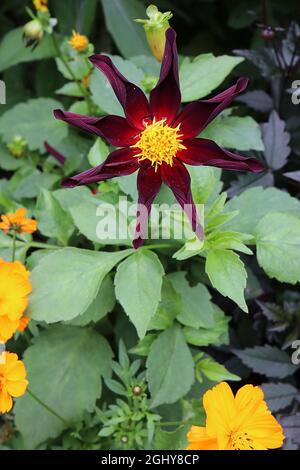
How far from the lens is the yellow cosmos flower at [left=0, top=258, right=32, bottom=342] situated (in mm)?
982

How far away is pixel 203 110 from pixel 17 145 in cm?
66

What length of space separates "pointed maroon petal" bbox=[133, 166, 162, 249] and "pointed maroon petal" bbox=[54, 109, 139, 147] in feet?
0.17

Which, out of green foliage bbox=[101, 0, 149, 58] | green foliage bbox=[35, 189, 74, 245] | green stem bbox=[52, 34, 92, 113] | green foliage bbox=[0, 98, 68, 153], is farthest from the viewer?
green foliage bbox=[101, 0, 149, 58]

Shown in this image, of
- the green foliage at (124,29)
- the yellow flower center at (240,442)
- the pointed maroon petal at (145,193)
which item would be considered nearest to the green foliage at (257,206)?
the pointed maroon petal at (145,193)

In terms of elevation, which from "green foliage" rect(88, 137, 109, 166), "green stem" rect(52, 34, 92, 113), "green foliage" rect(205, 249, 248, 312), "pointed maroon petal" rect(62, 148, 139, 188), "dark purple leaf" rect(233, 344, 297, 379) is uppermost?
"green stem" rect(52, 34, 92, 113)

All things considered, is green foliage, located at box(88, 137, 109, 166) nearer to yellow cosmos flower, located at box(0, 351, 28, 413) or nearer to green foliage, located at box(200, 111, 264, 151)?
green foliage, located at box(200, 111, 264, 151)

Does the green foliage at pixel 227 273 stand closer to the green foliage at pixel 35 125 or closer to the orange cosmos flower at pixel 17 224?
the orange cosmos flower at pixel 17 224

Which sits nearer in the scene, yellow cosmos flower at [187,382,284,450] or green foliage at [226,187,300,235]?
yellow cosmos flower at [187,382,284,450]

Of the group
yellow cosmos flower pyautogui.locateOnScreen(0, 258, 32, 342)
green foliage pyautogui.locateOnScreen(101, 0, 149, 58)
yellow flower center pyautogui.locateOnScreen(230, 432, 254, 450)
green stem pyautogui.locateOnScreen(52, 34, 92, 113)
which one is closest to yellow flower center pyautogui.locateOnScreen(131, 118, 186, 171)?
yellow cosmos flower pyautogui.locateOnScreen(0, 258, 32, 342)

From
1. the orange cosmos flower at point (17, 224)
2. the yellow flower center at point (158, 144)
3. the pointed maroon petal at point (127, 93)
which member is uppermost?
the pointed maroon petal at point (127, 93)

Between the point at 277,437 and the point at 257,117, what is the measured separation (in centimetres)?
92

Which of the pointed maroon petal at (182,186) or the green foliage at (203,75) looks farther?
the green foliage at (203,75)

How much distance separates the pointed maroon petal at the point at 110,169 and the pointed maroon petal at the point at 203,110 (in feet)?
0.29

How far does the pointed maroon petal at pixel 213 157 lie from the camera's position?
892 mm
